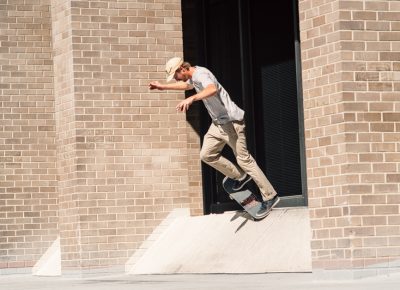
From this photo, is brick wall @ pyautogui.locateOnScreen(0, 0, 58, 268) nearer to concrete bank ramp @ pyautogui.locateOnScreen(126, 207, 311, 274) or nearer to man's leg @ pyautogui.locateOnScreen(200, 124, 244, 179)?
concrete bank ramp @ pyautogui.locateOnScreen(126, 207, 311, 274)

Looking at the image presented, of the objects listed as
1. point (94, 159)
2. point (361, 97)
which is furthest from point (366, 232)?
point (94, 159)

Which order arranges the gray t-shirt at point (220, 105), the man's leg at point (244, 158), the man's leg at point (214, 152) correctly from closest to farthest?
the gray t-shirt at point (220, 105)
the man's leg at point (244, 158)
the man's leg at point (214, 152)

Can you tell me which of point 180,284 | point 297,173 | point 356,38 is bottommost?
point 180,284

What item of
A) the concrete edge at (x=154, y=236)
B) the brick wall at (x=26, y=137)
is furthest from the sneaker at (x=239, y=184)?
the brick wall at (x=26, y=137)

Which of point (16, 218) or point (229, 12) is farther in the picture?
point (16, 218)

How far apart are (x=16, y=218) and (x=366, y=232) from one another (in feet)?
33.2

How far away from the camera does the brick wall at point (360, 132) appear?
534 inches

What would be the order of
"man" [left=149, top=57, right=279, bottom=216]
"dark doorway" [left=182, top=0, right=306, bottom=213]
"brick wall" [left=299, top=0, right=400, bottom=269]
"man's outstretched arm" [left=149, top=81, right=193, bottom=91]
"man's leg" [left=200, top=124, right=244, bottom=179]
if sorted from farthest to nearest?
1. "dark doorway" [left=182, top=0, right=306, bottom=213]
2. "man's leg" [left=200, top=124, right=244, bottom=179]
3. "man" [left=149, top=57, right=279, bottom=216]
4. "man's outstretched arm" [left=149, top=81, right=193, bottom=91]
5. "brick wall" [left=299, top=0, right=400, bottom=269]

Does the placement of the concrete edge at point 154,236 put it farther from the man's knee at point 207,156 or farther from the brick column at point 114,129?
the man's knee at point 207,156

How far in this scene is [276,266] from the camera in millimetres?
15508

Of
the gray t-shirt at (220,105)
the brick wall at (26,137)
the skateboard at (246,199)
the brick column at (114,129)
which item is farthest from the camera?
the brick wall at (26,137)

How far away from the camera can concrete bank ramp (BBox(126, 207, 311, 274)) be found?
→ 15.6 meters

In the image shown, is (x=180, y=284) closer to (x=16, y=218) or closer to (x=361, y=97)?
(x=361, y=97)

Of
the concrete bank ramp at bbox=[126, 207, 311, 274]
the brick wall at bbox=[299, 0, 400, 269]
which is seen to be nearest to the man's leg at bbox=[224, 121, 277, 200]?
the concrete bank ramp at bbox=[126, 207, 311, 274]
